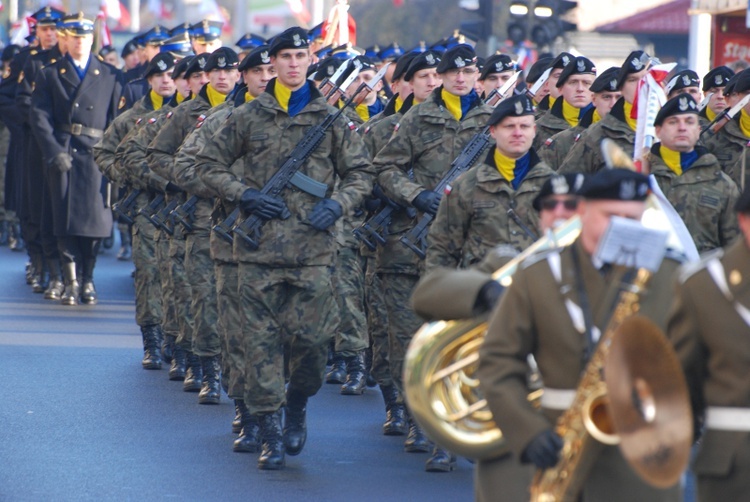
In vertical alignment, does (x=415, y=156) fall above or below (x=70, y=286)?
above

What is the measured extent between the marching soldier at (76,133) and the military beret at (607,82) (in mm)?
5997

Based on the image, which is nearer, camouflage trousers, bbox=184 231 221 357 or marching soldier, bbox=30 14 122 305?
camouflage trousers, bbox=184 231 221 357

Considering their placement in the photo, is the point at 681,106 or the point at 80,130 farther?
the point at 80,130

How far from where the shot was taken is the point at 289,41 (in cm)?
907

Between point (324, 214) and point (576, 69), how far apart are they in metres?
4.23

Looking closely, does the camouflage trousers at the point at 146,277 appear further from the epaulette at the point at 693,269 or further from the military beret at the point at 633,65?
the epaulette at the point at 693,269

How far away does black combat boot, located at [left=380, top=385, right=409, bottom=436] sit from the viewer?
9984mm

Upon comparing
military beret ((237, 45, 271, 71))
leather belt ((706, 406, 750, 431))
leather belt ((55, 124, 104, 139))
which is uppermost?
military beret ((237, 45, 271, 71))

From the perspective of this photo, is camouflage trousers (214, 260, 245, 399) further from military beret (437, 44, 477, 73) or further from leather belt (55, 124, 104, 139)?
leather belt (55, 124, 104, 139)

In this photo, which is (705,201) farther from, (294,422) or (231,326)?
(231,326)

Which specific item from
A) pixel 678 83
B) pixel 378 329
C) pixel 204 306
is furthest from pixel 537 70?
pixel 204 306

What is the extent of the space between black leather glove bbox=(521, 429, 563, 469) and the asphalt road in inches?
127

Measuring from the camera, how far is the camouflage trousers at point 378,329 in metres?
10.1

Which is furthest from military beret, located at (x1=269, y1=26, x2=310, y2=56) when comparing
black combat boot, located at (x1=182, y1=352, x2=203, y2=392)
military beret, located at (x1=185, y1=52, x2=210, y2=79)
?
military beret, located at (x1=185, y1=52, x2=210, y2=79)
